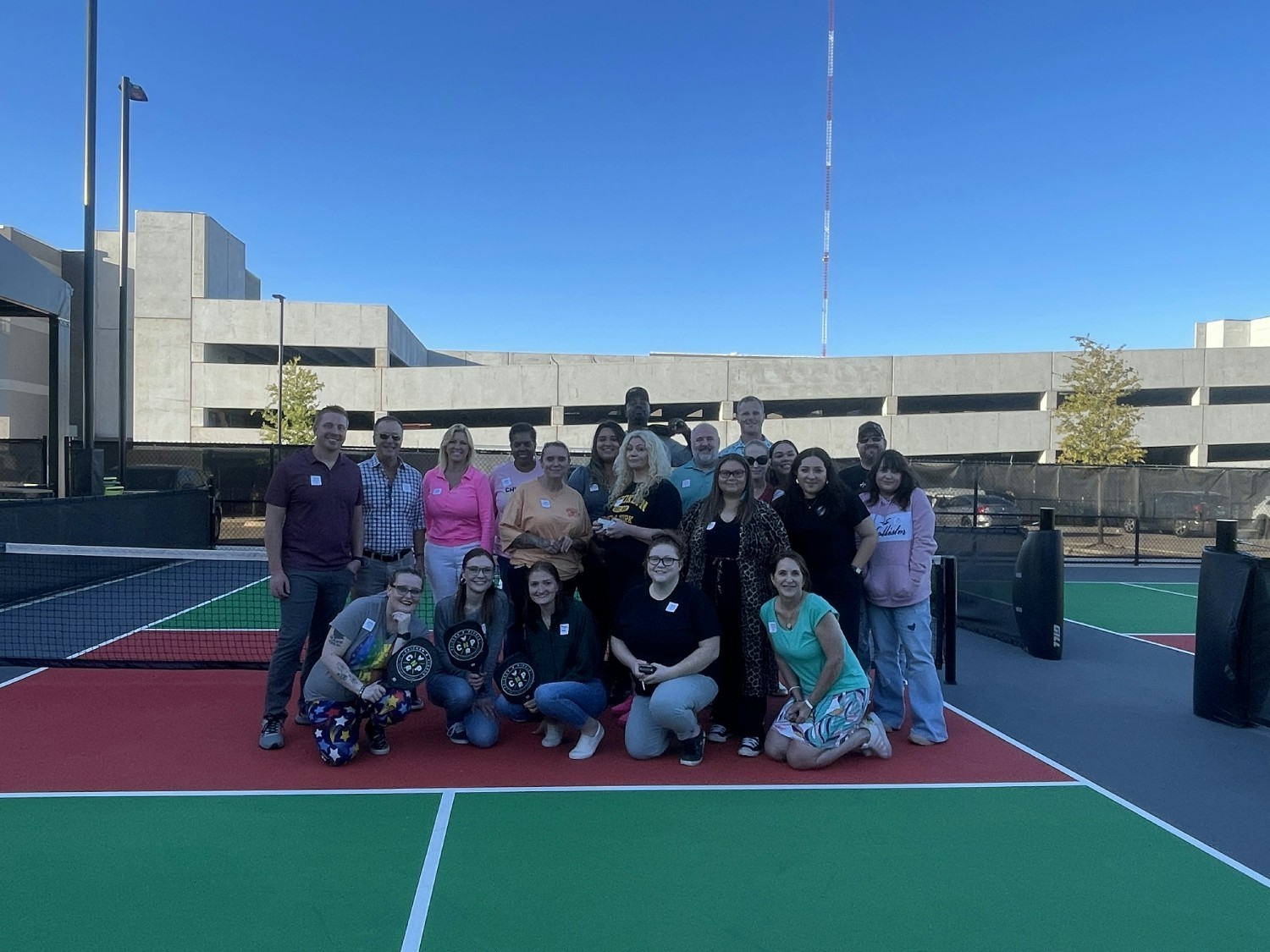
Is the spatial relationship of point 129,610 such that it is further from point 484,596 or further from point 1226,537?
point 1226,537

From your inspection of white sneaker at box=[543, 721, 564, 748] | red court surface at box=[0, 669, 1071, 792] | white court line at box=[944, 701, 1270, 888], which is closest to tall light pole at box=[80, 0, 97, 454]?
red court surface at box=[0, 669, 1071, 792]

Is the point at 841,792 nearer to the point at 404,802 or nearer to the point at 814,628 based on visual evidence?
the point at 814,628

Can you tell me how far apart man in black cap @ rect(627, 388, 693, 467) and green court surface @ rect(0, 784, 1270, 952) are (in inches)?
96.5

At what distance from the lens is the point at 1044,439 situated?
1512 inches

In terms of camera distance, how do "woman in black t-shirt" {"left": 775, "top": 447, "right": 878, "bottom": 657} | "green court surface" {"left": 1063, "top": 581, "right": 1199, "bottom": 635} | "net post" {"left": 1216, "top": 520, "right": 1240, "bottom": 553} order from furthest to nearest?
"green court surface" {"left": 1063, "top": 581, "right": 1199, "bottom": 635}
"net post" {"left": 1216, "top": 520, "right": 1240, "bottom": 553}
"woman in black t-shirt" {"left": 775, "top": 447, "right": 878, "bottom": 657}

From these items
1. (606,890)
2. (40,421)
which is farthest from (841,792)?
(40,421)

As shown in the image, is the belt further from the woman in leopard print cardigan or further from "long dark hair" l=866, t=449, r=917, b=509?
"long dark hair" l=866, t=449, r=917, b=509

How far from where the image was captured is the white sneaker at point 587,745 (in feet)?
17.4

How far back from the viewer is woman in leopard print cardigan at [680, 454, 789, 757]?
543 cm

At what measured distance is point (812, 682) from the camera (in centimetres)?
532

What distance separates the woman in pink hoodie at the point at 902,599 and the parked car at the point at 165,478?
14.1 metres

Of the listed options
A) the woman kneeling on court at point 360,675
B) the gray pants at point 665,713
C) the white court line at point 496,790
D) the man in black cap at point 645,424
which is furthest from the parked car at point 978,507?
the woman kneeling on court at point 360,675

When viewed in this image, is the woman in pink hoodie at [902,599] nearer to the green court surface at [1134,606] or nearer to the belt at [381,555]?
the belt at [381,555]

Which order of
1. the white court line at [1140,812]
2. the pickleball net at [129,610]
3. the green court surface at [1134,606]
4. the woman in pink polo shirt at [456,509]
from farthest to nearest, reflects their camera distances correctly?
the green court surface at [1134,606] → the pickleball net at [129,610] → the woman in pink polo shirt at [456,509] → the white court line at [1140,812]
